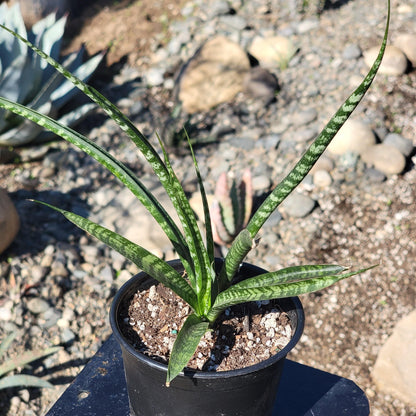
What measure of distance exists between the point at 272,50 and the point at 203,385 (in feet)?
9.00

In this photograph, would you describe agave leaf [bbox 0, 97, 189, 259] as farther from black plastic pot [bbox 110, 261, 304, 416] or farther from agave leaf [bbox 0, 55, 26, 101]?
agave leaf [bbox 0, 55, 26, 101]

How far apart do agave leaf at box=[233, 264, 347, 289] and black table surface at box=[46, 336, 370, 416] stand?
19.8 inches

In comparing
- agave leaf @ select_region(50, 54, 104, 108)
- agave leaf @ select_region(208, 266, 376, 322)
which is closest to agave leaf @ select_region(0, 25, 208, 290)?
agave leaf @ select_region(208, 266, 376, 322)

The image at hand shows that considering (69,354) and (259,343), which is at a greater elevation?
(69,354)

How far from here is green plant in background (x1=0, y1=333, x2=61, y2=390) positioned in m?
1.85

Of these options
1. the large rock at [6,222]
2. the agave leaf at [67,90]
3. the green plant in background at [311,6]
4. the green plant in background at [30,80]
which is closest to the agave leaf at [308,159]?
the large rock at [6,222]

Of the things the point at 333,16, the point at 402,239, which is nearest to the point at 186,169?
the point at 402,239

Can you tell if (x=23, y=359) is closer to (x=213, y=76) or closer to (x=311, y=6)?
(x=213, y=76)

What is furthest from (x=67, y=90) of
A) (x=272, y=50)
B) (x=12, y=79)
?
(x=272, y=50)

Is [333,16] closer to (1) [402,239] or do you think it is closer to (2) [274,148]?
(2) [274,148]

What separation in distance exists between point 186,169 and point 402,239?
114 centimetres

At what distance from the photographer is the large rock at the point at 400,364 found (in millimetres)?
2010

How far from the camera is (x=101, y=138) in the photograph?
305cm

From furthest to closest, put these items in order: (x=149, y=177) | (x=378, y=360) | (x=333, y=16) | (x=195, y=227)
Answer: (x=333, y=16), (x=149, y=177), (x=378, y=360), (x=195, y=227)
